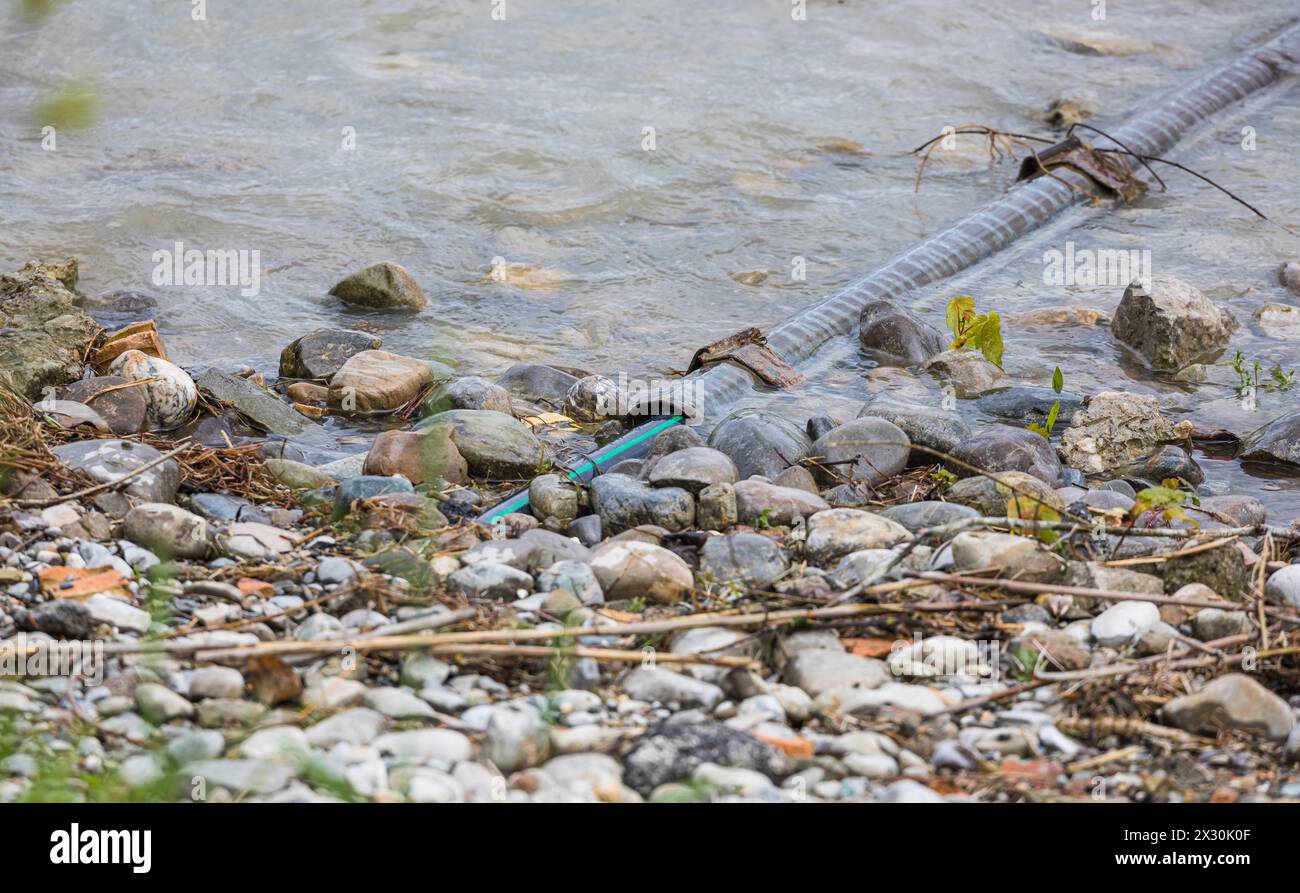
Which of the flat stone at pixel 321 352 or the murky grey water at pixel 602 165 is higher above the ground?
the murky grey water at pixel 602 165

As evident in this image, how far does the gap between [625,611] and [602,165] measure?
4973 mm

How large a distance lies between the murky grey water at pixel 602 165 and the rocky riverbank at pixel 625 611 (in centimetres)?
105

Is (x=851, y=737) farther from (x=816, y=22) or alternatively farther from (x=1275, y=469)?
(x=816, y=22)

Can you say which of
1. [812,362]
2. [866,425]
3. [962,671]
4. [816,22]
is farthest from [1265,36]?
[962,671]

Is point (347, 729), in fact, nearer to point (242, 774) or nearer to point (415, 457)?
point (242, 774)

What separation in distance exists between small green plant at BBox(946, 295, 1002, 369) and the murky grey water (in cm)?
20

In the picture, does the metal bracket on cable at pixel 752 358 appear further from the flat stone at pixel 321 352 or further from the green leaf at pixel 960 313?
the flat stone at pixel 321 352

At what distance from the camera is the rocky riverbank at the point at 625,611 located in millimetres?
2219

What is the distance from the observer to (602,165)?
7.43 metres

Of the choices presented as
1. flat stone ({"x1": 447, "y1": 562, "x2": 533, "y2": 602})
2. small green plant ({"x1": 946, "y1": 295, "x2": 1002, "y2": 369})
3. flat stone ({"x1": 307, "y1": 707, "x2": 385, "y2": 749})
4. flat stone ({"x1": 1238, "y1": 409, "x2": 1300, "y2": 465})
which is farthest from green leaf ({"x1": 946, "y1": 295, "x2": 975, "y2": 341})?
flat stone ({"x1": 307, "y1": 707, "x2": 385, "y2": 749})


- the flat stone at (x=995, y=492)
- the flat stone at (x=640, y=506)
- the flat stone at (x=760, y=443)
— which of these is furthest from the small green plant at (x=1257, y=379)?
the flat stone at (x=640, y=506)

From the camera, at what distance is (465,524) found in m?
3.41

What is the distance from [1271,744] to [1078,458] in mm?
1991

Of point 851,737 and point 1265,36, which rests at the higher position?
point 1265,36
